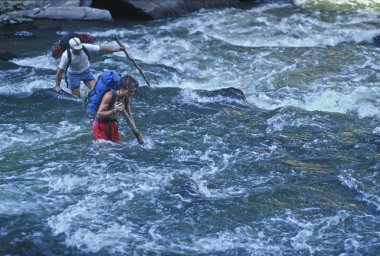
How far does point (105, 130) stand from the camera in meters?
9.27

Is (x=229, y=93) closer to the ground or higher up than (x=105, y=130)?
closer to the ground

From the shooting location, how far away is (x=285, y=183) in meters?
8.78

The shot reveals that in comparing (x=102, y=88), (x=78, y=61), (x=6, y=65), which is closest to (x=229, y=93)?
(x=78, y=61)

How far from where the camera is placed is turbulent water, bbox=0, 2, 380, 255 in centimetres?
741

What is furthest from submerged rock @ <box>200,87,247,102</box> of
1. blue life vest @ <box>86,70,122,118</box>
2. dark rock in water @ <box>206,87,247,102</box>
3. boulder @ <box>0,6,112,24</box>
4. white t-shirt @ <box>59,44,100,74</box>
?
boulder @ <box>0,6,112,24</box>

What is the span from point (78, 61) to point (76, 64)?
0.10 m

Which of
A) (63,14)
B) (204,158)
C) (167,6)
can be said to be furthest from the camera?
(167,6)

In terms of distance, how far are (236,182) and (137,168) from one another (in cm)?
150

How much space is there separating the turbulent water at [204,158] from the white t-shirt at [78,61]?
3.01 ft

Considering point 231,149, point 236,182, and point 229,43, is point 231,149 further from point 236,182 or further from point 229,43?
point 229,43

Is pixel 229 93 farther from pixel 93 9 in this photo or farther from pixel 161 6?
pixel 93 9

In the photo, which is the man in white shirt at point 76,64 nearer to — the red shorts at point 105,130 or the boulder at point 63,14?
the red shorts at point 105,130

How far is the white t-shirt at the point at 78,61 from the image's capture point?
10.6 meters

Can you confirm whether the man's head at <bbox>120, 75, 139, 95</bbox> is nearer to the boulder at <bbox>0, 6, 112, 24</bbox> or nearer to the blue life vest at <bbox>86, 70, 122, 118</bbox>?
the blue life vest at <bbox>86, 70, 122, 118</bbox>
